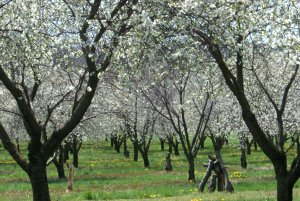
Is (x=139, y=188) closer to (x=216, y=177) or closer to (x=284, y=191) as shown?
(x=216, y=177)

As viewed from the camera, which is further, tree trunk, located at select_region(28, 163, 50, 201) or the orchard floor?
the orchard floor

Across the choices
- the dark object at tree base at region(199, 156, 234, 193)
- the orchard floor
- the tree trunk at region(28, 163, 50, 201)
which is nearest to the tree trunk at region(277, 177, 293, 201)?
the orchard floor

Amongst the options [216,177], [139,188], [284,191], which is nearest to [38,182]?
[284,191]

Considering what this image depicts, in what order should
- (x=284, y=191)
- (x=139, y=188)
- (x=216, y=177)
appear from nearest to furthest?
1. (x=284, y=191)
2. (x=216, y=177)
3. (x=139, y=188)

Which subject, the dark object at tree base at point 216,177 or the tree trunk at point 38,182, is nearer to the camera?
the tree trunk at point 38,182

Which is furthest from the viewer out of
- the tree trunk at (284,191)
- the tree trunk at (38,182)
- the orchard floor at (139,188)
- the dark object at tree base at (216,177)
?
the dark object at tree base at (216,177)

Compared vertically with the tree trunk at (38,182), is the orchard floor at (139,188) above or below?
below

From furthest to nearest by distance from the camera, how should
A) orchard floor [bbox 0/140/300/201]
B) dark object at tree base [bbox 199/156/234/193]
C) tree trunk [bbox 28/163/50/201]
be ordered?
dark object at tree base [bbox 199/156/234/193]
orchard floor [bbox 0/140/300/201]
tree trunk [bbox 28/163/50/201]

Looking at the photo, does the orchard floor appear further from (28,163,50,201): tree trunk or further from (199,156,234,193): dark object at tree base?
(28,163,50,201): tree trunk

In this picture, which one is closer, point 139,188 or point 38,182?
point 38,182

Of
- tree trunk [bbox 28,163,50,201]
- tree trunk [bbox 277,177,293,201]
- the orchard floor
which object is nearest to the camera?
tree trunk [bbox 277,177,293,201]

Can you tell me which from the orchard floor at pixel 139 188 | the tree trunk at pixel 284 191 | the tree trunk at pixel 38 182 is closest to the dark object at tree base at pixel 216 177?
the orchard floor at pixel 139 188

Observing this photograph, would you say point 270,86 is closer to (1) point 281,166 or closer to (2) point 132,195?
(2) point 132,195

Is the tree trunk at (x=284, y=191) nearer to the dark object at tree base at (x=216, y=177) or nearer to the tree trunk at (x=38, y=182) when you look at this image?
the tree trunk at (x=38, y=182)
